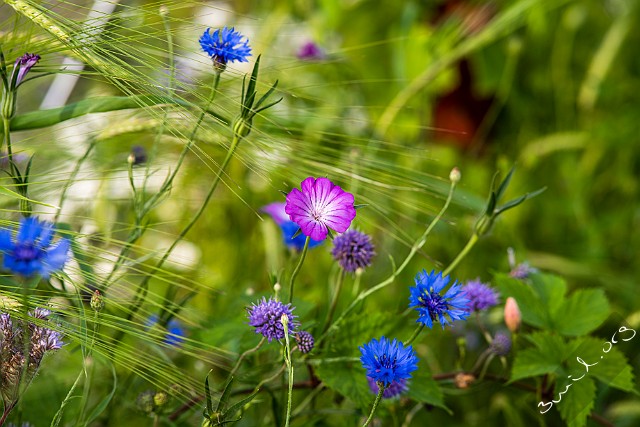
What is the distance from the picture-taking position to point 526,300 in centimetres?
75

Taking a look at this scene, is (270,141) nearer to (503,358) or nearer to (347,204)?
(347,204)

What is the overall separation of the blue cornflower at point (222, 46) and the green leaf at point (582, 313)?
399mm

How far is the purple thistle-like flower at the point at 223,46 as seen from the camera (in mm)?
618

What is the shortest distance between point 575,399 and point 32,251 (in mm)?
460

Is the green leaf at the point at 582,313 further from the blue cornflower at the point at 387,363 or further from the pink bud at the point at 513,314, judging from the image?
the blue cornflower at the point at 387,363

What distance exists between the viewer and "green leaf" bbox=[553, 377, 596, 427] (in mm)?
640

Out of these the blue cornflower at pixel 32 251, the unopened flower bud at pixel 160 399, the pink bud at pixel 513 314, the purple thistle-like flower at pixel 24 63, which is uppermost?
the purple thistle-like flower at pixel 24 63

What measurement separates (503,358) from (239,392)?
25 cm

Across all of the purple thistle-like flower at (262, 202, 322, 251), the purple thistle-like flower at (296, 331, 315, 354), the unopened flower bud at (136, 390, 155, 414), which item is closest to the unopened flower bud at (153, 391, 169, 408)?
the unopened flower bud at (136, 390, 155, 414)

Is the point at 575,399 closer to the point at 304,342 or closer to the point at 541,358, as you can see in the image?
the point at 541,358

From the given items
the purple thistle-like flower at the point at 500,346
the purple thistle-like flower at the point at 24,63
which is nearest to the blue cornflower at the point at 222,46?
the purple thistle-like flower at the point at 24,63

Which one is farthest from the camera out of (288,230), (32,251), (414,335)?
(288,230)

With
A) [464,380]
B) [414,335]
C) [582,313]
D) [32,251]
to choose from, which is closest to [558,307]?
[582,313]

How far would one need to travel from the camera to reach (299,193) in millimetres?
535
